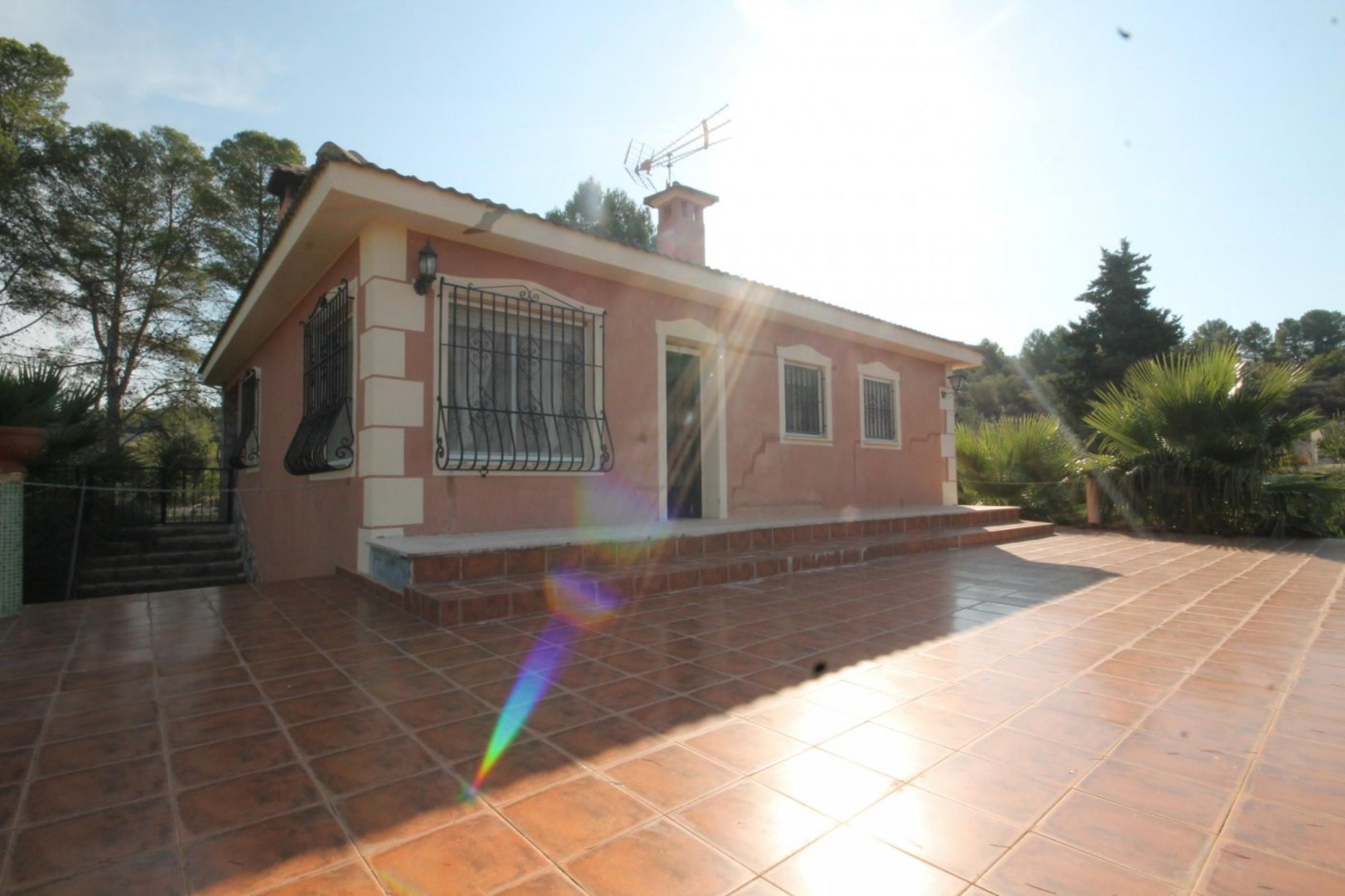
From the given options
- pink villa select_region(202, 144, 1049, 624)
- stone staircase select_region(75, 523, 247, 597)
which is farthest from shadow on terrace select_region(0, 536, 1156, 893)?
stone staircase select_region(75, 523, 247, 597)

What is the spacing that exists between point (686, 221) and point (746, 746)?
7.99 meters

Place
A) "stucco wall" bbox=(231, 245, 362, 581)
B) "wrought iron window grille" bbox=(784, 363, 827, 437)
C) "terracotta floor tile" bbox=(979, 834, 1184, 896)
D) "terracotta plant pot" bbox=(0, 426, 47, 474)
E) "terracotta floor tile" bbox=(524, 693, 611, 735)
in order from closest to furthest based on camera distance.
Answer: "terracotta floor tile" bbox=(979, 834, 1184, 896) → "terracotta floor tile" bbox=(524, 693, 611, 735) → "terracotta plant pot" bbox=(0, 426, 47, 474) → "stucco wall" bbox=(231, 245, 362, 581) → "wrought iron window grille" bbox=(784, 363, 827, 437)

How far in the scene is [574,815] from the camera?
1539 millimetres

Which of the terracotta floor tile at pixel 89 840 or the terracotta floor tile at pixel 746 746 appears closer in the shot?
the terracotta floor tile at pixel 89 840

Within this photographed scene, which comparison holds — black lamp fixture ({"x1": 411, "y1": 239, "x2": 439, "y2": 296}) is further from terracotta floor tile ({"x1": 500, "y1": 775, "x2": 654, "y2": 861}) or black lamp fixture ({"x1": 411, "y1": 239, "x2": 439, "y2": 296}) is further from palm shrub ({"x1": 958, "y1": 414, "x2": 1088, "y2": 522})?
palm shrub ({"x1": 958, "y1": 414, "x2": 1088, "y2": 522})

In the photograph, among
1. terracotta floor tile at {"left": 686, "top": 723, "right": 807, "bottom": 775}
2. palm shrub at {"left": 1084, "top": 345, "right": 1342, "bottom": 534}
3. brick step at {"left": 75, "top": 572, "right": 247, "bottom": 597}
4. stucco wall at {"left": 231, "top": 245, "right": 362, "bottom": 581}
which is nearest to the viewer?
terracotta floor tile at {"left": 686, "top": 723, "right": 807, "bottom": 775}

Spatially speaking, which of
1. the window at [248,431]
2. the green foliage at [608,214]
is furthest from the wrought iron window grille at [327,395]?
the green foliage at [608,214]

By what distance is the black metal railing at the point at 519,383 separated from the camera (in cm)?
471

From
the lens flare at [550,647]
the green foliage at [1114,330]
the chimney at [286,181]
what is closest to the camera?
the lens flare at [550,647]

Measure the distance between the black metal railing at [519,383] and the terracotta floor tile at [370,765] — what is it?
114 inches

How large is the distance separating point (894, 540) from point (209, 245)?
55.3ft

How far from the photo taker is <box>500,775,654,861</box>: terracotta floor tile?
4.68ft

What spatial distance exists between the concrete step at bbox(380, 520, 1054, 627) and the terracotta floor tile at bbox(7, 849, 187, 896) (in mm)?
1985

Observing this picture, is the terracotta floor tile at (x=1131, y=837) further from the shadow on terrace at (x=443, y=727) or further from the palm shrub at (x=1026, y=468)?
the palm shrub at (x=1026, y=468)
